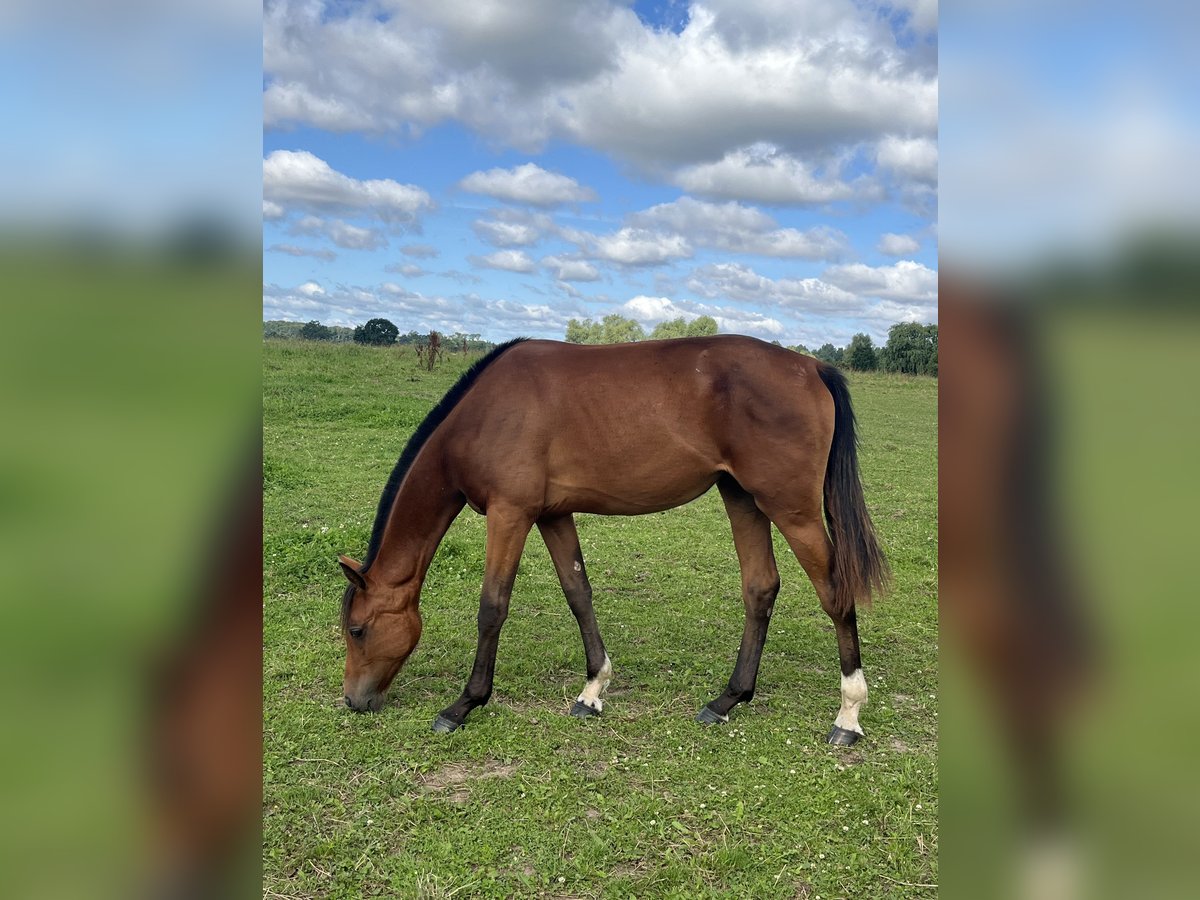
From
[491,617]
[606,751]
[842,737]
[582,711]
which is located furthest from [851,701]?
[491,617]

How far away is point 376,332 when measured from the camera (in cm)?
2430

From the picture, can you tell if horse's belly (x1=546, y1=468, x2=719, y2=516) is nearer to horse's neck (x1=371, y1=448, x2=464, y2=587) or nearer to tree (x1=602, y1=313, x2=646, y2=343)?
horse's neck (x1=371, y1=448, x2=464, y2=587)

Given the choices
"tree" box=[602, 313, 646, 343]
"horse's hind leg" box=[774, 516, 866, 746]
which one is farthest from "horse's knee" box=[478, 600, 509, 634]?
"tree" box=[602, 313, 646, 343]

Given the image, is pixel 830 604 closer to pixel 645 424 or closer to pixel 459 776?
pixel 645 424

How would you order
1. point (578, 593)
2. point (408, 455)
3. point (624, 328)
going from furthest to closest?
1. point (624, 328)
2. point (578, 593)
3. point (408, 455)

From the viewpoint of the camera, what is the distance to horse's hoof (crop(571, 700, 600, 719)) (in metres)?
4.71

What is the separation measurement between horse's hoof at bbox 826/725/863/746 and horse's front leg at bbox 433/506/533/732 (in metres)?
1.98

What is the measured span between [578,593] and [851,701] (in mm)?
1764

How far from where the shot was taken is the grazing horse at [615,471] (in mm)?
4543

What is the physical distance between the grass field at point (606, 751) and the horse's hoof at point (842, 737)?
0.08 metres
